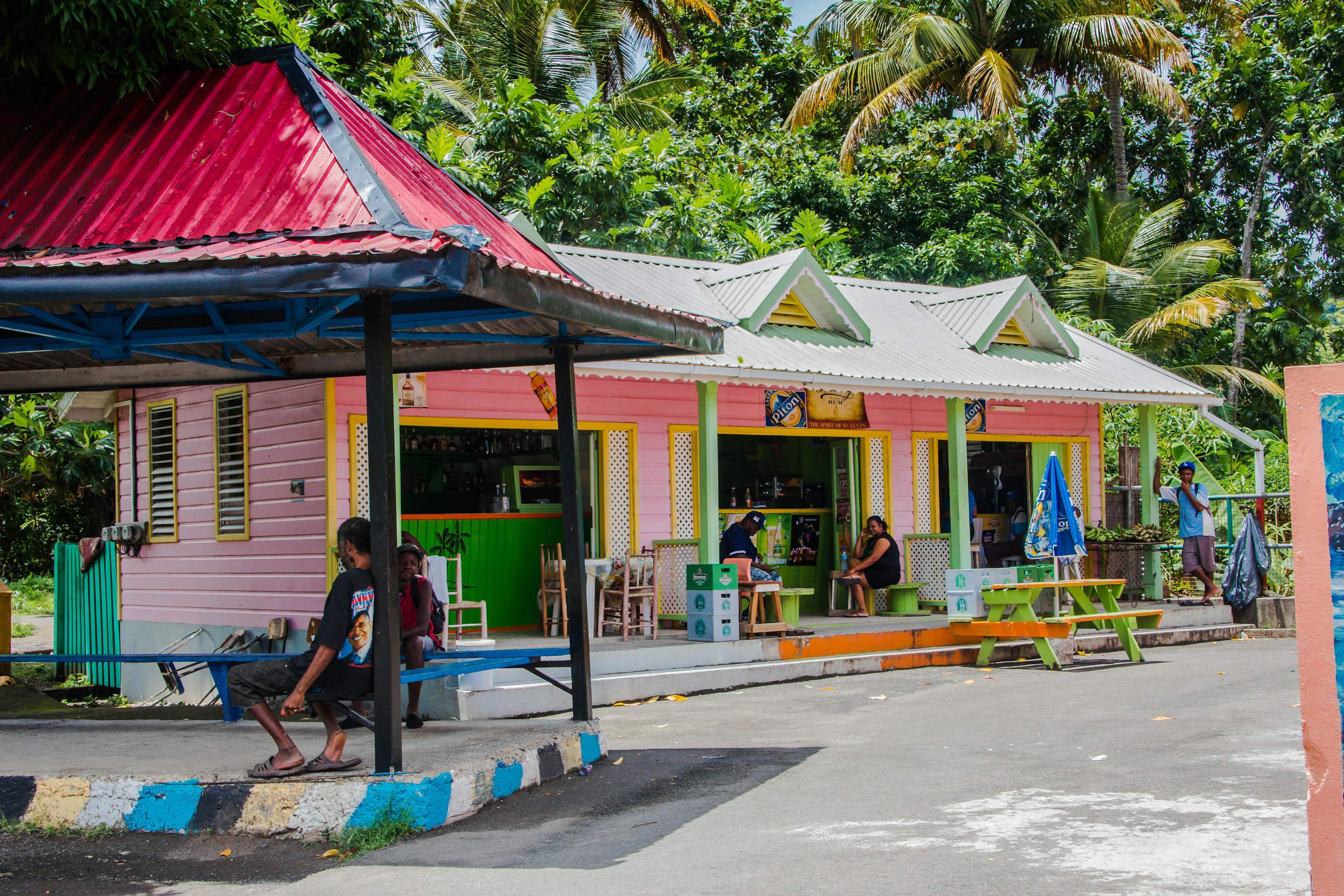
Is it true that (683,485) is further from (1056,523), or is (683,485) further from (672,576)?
(1056,523)

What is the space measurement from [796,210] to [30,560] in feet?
59.1

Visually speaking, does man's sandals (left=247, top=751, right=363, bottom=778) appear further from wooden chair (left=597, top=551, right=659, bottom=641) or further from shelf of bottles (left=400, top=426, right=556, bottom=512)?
shelf of bottles (left=400, top=426, right=556, bottom=512)

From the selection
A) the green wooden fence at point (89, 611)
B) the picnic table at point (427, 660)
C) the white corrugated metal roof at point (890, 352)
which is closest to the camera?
the picnic table at point (427, 660)

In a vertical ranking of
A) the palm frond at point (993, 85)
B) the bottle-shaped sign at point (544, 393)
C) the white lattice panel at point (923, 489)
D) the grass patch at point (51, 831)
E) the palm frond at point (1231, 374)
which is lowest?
the grass patch at point (51, 831)

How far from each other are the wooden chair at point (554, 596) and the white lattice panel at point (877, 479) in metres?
4.54

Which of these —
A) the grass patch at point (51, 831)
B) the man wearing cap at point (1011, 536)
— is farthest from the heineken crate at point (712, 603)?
the grass patch at point (51, 831)

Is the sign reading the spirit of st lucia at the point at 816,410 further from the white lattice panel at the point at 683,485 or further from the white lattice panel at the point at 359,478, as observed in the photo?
the white lattice panel at the point at 359,478

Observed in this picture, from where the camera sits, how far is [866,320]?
656 inches

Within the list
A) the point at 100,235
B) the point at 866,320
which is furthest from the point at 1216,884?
the point at 866,320

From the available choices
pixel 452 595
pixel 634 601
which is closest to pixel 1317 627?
pixel 452 595

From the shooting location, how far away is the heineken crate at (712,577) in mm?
12234

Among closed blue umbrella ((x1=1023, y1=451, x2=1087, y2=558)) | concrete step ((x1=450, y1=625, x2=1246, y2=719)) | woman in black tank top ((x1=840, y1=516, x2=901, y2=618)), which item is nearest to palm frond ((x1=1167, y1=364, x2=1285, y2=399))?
concrete step ((x1=450, y1=625, x2=1246, y2=719))

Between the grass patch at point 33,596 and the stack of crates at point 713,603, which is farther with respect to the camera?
the grass patch at point 33,596

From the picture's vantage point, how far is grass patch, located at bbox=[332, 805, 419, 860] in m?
5.90
